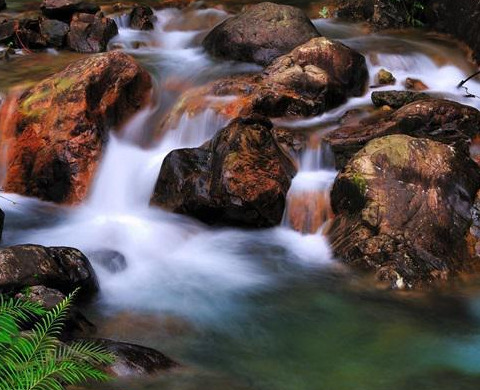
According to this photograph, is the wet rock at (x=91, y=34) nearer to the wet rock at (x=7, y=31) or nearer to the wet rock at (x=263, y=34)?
the wet rock at (x=7, y=31)

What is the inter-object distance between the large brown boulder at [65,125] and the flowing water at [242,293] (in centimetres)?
23

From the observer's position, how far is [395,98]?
9180mm

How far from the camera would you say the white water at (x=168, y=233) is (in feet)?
19.6

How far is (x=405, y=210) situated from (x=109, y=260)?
11.1 ft

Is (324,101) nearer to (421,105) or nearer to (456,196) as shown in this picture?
(421,105)

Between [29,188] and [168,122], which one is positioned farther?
[168,122]

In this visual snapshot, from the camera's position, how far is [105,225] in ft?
24.4

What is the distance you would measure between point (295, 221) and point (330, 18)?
26.1 feet

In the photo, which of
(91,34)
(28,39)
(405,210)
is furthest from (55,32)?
(405,210)

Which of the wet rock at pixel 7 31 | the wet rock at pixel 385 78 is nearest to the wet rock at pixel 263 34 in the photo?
the wet rock at pixel 385 78

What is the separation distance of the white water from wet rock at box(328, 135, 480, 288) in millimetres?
452

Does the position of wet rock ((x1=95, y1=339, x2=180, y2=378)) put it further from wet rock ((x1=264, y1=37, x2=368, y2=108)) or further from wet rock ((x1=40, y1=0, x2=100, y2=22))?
wet rock ((x1=40, y1=0, x2=100, y2=22))

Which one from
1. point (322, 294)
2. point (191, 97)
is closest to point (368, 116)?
point (191, 97)

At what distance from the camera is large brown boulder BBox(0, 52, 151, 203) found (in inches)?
322
